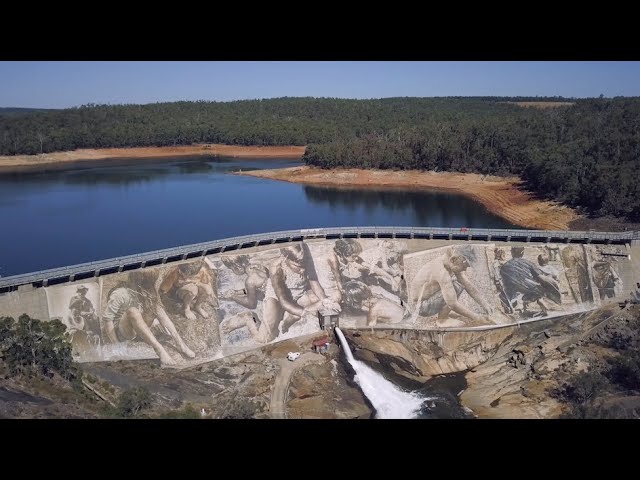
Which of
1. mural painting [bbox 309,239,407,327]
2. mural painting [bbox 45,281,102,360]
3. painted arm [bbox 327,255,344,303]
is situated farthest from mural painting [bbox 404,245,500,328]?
mural painting [bbox 45,281,102,360]

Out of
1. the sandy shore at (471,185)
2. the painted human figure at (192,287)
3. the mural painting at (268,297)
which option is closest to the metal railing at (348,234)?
the mural painting at (268,297)

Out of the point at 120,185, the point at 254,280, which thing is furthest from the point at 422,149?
the point at 254,280

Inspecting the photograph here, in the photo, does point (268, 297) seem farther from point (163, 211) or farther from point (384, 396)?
point (163, 211)

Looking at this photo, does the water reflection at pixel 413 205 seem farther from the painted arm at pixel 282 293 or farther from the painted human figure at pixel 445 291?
the painted arm at pixel 282 293

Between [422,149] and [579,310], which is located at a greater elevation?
[422,149]

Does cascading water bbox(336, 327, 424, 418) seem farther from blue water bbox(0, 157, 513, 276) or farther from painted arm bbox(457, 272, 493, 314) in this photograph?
blue water bbox(0, 157, 513, 276)

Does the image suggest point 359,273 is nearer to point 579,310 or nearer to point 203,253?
point 203,253
